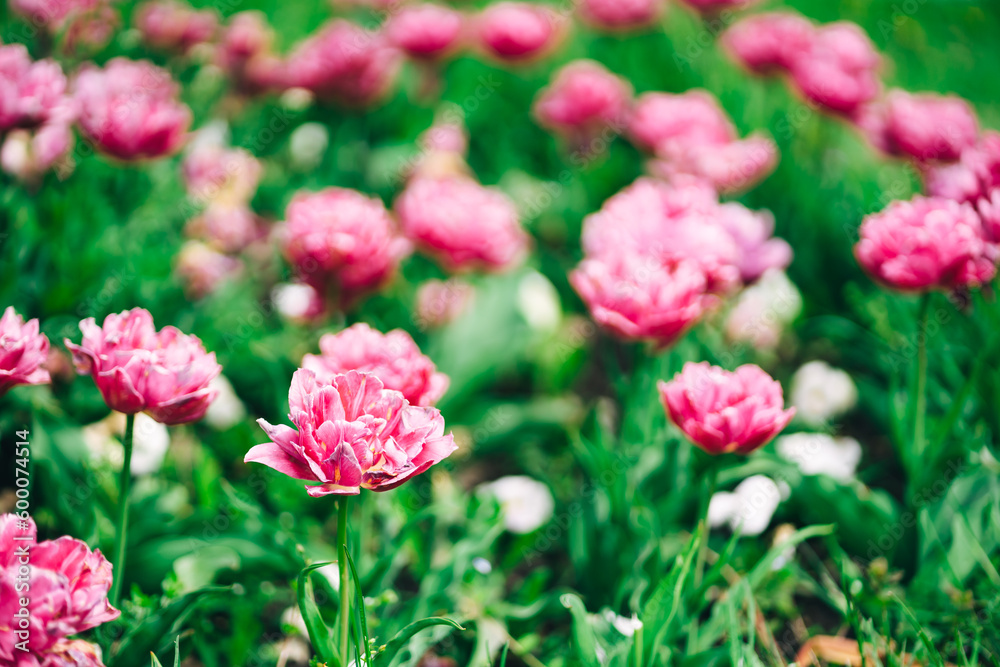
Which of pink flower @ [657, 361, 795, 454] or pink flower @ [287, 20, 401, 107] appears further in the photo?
pink flower @ [287, 20, 401, 107]

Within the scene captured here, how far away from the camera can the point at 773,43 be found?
3.00m

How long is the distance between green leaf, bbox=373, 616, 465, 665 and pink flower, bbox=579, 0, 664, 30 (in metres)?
3.10

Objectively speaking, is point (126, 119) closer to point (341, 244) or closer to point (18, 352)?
point (341, 244)

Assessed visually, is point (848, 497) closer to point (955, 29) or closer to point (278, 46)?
point (278, 46)

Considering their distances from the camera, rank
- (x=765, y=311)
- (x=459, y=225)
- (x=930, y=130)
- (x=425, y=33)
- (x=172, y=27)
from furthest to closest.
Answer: (x=425, y=33), (x=172, y=27), (x=765, y=311), (x=930, y=130), (x=459, y=225)

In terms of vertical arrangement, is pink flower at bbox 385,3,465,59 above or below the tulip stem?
above

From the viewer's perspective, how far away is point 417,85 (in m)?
3.56

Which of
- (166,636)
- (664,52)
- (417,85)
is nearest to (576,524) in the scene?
(166,636)

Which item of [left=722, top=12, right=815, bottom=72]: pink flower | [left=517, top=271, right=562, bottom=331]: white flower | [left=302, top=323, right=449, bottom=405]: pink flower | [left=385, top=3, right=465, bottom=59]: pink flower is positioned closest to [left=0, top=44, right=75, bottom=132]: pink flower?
[left=302, top=323, right=449, bottom=405]: pink flower

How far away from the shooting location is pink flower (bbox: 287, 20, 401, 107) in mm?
2744

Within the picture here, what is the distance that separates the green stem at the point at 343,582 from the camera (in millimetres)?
1092

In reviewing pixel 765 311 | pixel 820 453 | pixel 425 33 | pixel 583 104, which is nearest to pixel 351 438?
pixel 820 453

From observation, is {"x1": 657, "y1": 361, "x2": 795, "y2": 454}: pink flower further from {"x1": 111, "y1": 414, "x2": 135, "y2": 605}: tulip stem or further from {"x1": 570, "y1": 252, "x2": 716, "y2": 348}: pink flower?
{"x1": 111, "y1": 414, "x2": 135, "y2": 605}: tulip stem

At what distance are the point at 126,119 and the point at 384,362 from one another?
3.73 ft
